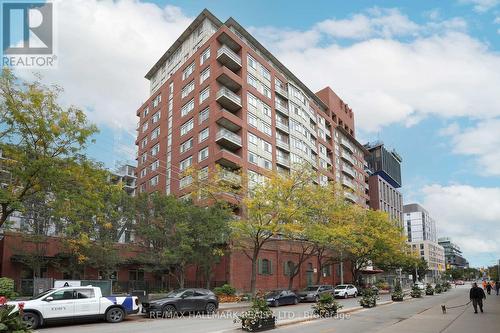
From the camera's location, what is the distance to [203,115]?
187 ft

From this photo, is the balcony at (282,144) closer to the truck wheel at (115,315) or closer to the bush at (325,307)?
the bush at (325,307)

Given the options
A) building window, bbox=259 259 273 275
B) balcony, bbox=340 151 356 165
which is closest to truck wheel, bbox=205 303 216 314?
building window, bbox=259 259 273 275

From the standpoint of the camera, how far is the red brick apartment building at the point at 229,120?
5372 cm

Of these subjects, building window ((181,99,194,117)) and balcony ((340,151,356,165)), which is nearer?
building window ((181,99,194,117))

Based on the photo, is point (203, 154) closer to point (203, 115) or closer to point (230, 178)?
point (203, 115)

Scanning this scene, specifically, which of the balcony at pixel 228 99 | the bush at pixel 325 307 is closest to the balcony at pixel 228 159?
the balcony at pixel 228 99

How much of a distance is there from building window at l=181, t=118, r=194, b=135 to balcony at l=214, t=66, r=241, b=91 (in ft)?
23.1

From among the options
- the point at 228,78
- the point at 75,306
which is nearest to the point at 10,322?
the point at 75,306

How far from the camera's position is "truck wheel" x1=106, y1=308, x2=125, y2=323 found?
20750 mm

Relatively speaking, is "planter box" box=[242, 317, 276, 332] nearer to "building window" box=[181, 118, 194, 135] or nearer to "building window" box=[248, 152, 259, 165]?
"building window" box=[248, 152, 259, 165]

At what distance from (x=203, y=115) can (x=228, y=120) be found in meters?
4.78

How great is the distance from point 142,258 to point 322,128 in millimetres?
51448

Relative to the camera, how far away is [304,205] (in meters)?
39.0

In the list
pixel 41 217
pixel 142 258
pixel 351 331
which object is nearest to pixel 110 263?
pixel 142 258
